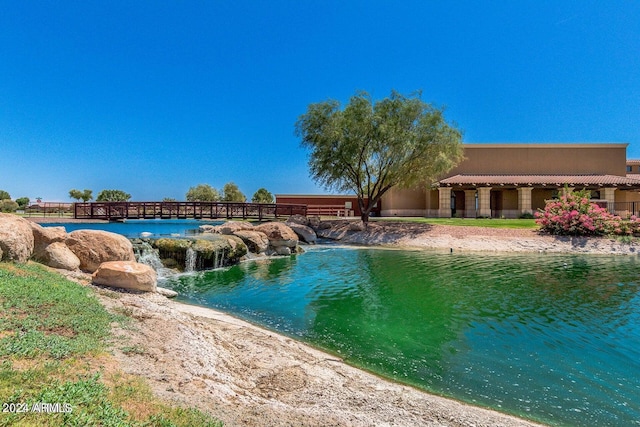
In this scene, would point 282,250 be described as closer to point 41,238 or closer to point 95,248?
point 95,248

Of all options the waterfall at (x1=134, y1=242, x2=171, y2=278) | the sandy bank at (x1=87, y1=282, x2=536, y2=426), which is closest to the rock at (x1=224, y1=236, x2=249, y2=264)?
the waterfall at (x1=134, y1=242, x2=171, y2=278)

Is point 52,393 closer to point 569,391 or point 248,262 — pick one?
point 569,391

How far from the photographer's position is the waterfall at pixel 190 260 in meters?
14.9

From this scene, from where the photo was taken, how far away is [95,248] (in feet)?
33.6

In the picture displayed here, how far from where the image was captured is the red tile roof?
34.4 metres

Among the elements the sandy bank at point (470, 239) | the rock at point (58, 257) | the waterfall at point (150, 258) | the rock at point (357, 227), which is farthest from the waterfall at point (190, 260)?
the rock at point (357, 227)

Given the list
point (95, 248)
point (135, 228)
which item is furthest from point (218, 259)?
point (135, 228)

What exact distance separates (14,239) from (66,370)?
597 cm

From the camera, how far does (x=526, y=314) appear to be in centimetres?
867

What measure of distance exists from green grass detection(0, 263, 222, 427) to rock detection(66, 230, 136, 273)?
4.53 meters

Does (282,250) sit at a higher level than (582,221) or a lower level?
lower

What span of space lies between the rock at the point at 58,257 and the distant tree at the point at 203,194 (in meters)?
58.5

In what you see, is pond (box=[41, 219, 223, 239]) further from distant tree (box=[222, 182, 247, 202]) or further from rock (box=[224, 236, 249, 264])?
distant tree (box=[222, 182, 247, 202])

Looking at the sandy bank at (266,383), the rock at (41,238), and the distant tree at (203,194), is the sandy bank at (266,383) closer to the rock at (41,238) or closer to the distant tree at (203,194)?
the rock at (41,238)
